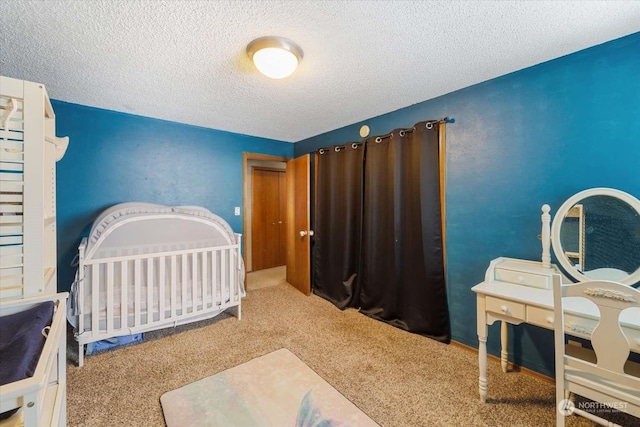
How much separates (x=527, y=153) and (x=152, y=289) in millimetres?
3121

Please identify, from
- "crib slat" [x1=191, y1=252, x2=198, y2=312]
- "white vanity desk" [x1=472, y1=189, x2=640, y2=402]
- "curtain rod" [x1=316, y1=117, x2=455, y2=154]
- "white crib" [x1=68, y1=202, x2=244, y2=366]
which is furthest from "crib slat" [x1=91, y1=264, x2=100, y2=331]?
"white vanity desk" [x1=472, y1=189, x2=640, y2=402]

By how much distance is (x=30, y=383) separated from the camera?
60 centimetres

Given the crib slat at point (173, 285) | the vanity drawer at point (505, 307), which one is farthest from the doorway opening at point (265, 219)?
the vanity drawer at point (505, 307)

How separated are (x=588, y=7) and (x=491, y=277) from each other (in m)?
1.56

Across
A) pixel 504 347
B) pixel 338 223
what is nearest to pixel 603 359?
pixel 504 347

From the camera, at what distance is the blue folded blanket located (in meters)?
0.68

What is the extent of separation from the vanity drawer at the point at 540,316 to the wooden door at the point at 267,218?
4.04 m

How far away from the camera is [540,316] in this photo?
137 centimetres

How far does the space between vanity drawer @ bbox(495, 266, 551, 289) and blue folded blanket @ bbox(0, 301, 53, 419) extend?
2321 millimetres

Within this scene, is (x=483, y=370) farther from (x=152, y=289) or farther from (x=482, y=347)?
(x=152, y=289)

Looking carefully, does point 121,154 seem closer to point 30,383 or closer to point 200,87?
point 200,87

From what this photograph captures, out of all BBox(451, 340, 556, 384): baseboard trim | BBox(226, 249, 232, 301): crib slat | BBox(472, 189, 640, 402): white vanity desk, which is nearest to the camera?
BBox(472, 189, 640, 402): white vanity desk

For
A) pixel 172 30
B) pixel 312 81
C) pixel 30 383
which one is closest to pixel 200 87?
pixel 172 30

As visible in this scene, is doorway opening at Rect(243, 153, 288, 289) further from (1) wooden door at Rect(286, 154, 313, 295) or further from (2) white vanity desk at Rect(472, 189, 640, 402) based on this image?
(2) white vanity desk at Rect(472, 189, 640, 402)
